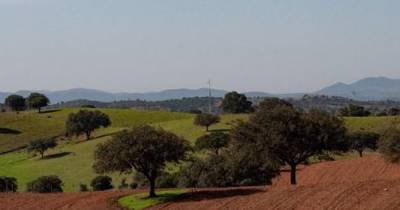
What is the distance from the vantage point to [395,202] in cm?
3253

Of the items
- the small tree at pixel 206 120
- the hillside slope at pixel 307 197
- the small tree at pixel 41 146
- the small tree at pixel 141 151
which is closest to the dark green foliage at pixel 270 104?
the small tree at pixel 206 120

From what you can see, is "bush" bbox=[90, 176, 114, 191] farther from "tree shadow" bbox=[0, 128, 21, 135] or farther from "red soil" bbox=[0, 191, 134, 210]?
"tree shadow" bbox=[0, 128, 21, 135]

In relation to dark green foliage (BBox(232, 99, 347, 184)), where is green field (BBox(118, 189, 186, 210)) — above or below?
below

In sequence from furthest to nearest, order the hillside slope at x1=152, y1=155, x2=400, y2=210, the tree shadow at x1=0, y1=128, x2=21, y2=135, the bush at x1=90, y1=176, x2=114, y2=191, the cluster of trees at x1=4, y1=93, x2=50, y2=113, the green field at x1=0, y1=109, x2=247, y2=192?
1. the cluster of trees at x1=4, y1=93, x2=50, y2=113
2. the tree shadow at x1=0, y1=128, x2=21, y2=135
3. the green field at x1=0, y1=109, x2=247, y2=192
4. the bush at x1=90, y1=176, x2=114, y2=191
5. the hillside slope at x1=152, y1=155, x2=400, y2=210

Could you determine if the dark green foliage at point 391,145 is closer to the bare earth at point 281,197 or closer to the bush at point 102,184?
the bare earth at point 281,197

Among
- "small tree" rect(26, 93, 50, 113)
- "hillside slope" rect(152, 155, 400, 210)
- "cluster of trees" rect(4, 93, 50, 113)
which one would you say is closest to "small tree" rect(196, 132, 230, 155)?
"hillside slope" rect(152, 155, 400, 210)

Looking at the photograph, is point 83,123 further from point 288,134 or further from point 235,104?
point 288,134

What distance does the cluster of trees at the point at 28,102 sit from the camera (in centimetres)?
18375

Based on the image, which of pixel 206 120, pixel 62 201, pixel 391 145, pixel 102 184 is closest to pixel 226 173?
pixel 391 145

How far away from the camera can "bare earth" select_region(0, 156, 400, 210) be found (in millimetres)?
34656

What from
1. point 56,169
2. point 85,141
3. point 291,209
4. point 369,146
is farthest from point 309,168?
point 85,141

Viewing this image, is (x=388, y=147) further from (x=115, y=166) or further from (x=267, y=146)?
(x=115, y=166)

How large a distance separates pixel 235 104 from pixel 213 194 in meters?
125

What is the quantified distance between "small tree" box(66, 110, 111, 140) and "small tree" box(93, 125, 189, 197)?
89.2 meters
